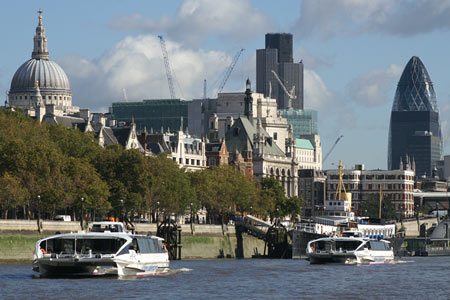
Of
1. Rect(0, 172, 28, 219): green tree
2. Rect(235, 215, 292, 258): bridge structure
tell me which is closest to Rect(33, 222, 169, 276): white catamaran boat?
Rect(0, 172, 28, 219): green tree

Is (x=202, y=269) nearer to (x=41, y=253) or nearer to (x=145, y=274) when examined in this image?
(x=145, y=274)

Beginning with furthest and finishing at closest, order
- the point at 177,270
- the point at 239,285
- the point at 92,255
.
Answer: the point at 177,270 < the point at 239,285 < the point at 92,255

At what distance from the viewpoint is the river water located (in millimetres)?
96000

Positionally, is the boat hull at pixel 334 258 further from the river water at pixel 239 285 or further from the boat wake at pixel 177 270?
the boat wake at pixel 177 270

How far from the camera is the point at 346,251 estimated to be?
147 meters

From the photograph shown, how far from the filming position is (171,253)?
545ft

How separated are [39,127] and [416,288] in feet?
330

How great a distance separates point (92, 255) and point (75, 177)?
209 feet

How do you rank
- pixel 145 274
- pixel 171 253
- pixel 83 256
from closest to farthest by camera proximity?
pixel 83 256 < pixel 145 274 < pixel 171 253

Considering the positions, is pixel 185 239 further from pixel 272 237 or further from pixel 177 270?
pixel 177 270

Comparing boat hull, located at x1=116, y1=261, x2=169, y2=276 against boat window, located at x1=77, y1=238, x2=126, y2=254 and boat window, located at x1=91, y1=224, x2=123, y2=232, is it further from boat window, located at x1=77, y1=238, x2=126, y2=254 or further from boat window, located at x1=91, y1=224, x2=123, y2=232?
boat window, located at x1=91, y1=224, x2=123, y2=232

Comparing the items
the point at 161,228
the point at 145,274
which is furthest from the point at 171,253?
the point at 145,274

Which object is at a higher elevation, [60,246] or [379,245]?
[379,245]

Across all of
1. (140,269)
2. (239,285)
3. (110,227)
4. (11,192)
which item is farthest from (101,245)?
(11,192)
